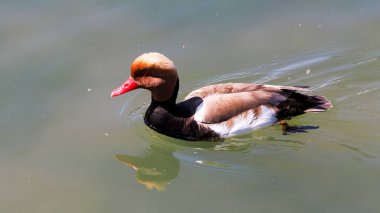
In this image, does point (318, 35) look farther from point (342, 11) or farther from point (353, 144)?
point (353, 144)

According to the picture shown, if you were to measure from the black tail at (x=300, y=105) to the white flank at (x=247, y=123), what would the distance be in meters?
0.12

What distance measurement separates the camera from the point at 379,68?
6.96 metres

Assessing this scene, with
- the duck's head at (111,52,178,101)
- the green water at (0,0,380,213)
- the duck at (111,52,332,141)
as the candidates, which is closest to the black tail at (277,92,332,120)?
the duck at (111,52,332,141)

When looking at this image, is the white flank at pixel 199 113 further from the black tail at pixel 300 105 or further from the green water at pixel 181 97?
the black tail at pixel 300 105

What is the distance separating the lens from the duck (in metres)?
6.21

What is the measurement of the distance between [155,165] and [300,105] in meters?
1.61

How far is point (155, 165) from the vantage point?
601 centimetres

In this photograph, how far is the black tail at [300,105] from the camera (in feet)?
21.1

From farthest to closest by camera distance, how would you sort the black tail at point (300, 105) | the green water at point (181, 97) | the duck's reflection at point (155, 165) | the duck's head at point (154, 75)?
the black tail at point (300, 105), the duck's head at point (154, 75), the duck's reflection at point (155, 165), the green water at point (181, 97)

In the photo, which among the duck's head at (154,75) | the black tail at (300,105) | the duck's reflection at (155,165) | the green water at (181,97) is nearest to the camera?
the green water at (181,97)

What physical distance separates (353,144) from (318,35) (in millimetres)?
2024

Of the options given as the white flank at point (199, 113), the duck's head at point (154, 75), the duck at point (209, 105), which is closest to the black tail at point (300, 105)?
the duck at point (209, 105)

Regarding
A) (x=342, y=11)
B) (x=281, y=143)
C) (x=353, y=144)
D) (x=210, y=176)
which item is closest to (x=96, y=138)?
(x=210, y=176)

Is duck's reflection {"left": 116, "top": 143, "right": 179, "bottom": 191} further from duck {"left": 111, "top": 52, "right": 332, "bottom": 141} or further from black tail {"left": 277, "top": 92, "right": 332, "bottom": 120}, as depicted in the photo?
black tail {"left": 277, "top": 92, "right": 332, "bottom": 120}
